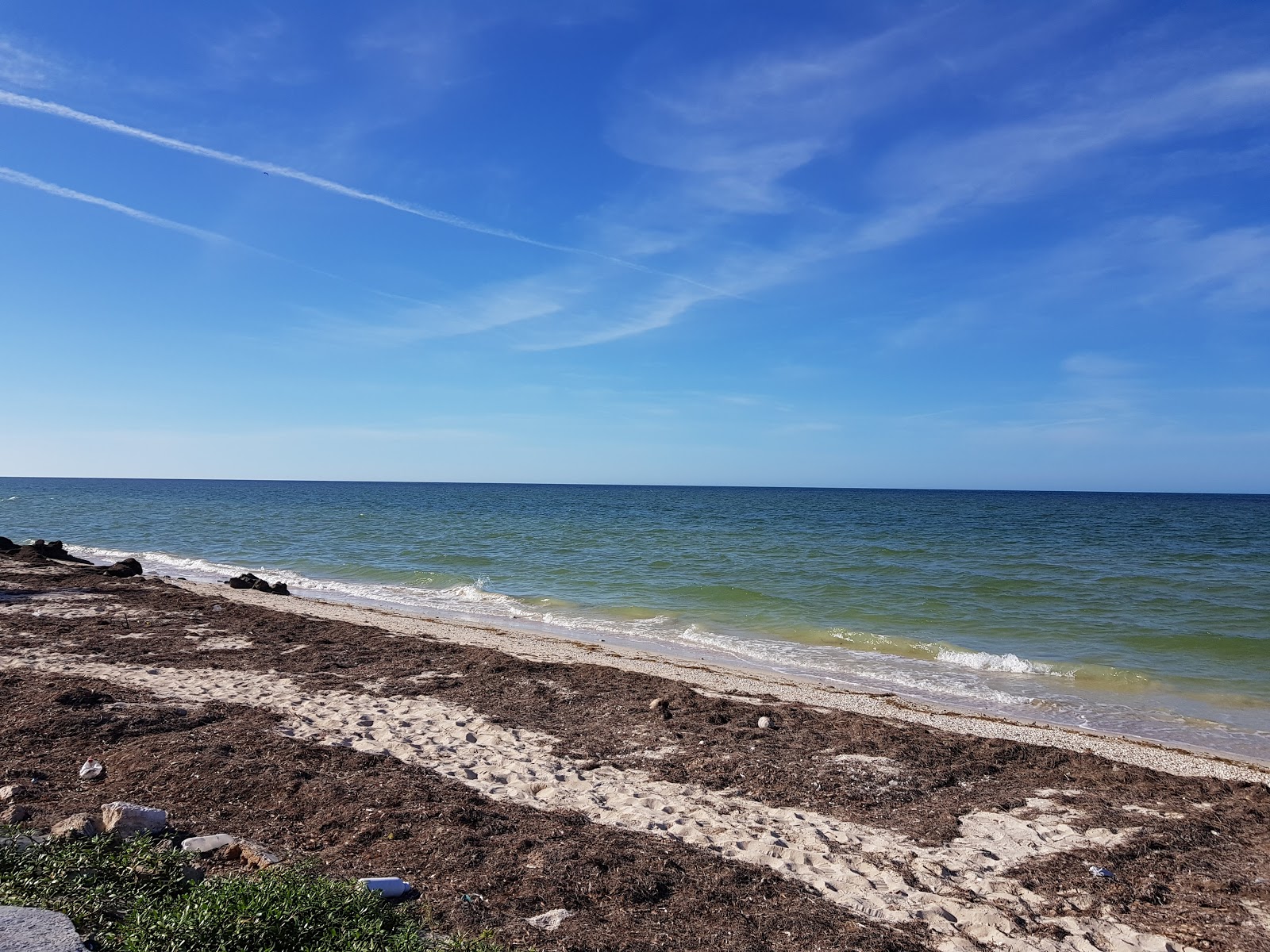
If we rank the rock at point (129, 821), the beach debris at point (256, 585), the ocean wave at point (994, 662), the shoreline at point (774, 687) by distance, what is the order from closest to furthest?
the rock at point (129, 821) → the shoreline at point (774, 687) → the ocean wave at point (994, 662) → the beach debris at point (256, 585)

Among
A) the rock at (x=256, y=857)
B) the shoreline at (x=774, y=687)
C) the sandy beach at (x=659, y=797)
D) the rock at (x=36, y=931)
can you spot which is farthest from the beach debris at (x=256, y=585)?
the rock at (x=36, y=931)

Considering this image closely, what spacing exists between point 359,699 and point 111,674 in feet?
10.3

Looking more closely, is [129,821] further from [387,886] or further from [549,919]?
[549,919]

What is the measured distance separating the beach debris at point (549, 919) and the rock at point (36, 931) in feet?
6.79

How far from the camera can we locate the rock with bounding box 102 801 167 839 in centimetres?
437

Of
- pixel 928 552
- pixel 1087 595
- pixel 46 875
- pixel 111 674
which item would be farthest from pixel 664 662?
pixel 928 552

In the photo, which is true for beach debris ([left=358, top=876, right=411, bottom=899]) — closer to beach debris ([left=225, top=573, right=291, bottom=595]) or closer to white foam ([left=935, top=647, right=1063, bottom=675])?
white foam ([left=935, top=647, right=1063, bottom=675])

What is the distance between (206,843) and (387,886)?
48.2 inches

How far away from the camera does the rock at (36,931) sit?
2857mm

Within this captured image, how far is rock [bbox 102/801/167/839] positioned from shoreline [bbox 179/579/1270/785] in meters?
7.42

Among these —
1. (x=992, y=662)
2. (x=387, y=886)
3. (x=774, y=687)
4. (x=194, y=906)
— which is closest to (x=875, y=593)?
(x=992, y=662)

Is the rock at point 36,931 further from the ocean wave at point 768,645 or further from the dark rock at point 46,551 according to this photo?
the dark rock at point 46,551

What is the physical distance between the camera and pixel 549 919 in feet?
13.8

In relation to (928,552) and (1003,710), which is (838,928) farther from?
(928,552)
